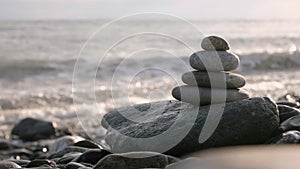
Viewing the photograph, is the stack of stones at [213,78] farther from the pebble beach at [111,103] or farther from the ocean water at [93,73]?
the ocean water at [93,73]

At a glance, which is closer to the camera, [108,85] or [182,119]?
[182,119]

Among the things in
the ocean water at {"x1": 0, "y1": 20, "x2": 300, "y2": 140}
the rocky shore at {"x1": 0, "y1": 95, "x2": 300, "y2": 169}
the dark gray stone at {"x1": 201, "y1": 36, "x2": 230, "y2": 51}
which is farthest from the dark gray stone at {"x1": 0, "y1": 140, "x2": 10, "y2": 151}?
the dark gray stone at {"x1": 201, "y1": 36, "x2": 230, "y2": 51}

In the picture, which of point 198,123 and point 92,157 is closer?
point 198,123

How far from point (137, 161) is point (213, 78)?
1.35 meters

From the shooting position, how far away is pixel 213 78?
6.28 m

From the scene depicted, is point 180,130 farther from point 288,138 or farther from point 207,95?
point 288,138

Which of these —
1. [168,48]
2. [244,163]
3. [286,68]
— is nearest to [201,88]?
[244,163]

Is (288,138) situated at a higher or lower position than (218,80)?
lower

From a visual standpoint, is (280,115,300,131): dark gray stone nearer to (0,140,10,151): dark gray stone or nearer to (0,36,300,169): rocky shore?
(0,36,300,169): rocky shore

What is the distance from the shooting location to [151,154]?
219 inches

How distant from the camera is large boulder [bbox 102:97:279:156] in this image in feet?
18.7

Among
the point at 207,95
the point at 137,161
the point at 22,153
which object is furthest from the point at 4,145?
the point at 137,161

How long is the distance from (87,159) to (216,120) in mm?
1663

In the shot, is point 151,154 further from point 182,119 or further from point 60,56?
point 60,56
